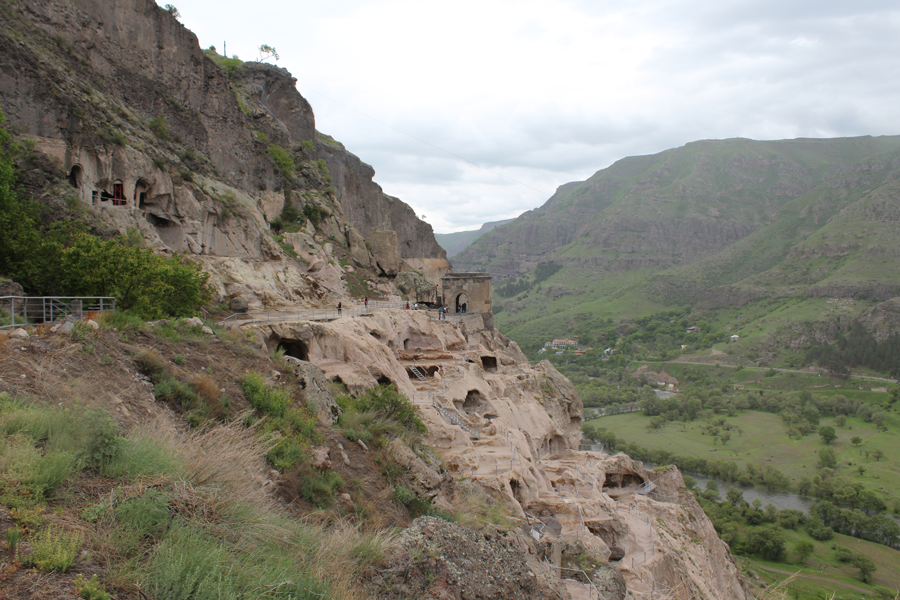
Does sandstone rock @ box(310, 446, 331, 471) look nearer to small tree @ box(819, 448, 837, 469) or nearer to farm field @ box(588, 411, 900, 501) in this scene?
farm field @ box(588, 411, 900, 501)

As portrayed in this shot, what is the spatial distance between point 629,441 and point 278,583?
82.5 metres

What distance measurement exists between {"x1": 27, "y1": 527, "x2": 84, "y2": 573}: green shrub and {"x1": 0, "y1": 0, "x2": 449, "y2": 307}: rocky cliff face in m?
18.4

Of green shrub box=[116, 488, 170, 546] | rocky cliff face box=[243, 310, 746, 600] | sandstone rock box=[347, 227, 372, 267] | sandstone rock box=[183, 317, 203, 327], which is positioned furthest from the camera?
sandstone rock box=[347, 227, 372, 267]

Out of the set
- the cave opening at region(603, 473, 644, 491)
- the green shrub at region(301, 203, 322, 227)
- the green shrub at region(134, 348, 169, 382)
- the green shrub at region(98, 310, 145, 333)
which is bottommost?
the cave opening at region(603, 473, 644, 491)

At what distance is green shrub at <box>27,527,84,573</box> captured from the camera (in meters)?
4.18

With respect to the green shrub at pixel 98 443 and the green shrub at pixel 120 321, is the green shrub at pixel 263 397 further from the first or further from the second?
the green shrub at pixel 98 443

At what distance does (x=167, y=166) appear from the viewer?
25.9 meters

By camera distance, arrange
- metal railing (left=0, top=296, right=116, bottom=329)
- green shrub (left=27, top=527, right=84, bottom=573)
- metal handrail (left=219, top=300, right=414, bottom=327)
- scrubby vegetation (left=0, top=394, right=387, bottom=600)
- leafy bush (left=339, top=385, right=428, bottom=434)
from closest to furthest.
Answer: green shrub (left=27, top=527, right=84, bottom=573), scrubby vegetation (left=0, top=394, right=387, bottom=600), metal railing (left=0, top=296, right=116, bottom=329), leafy bush (left=339, top=385, right=428, bottom=434), metal handrail (left=219, top=300, right=414, bottom=327)

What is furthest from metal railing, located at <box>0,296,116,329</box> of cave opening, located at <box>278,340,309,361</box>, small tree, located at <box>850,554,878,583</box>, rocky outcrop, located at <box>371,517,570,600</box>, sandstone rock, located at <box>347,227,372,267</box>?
small tree, located at <box>850,554,878,583</box>

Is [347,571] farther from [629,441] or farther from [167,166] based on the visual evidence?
[629,441]

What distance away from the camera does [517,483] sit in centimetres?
1530

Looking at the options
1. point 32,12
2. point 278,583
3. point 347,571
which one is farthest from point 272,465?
point 32,12

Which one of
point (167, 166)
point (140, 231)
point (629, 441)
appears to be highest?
point (167, 166)

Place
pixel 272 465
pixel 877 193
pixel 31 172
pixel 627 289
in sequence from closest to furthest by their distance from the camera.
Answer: pixel 272 465
pixel 31 172
pixel 877 193
pixel 627 289
